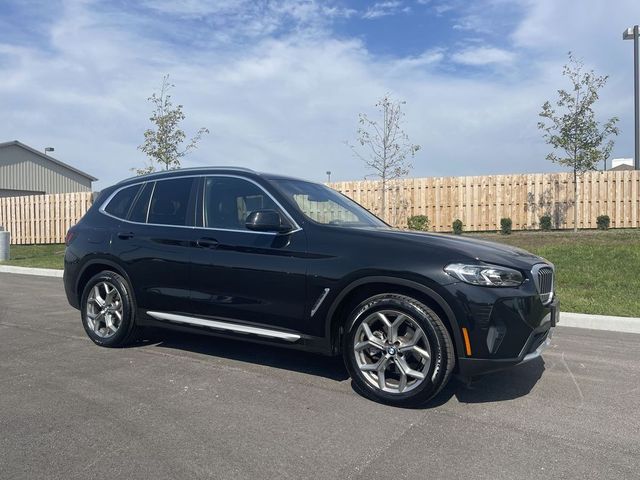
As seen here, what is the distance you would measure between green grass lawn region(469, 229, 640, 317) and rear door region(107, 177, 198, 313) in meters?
5.68

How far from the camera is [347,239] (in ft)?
14.3

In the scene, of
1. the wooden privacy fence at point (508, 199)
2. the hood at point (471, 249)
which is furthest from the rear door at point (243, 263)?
the wooden privacy fence at point (508, 199)

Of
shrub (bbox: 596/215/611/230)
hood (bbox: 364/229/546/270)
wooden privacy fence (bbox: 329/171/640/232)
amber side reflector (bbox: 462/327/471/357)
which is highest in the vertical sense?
wooden privacy fence (bbox: 329/171/640/232)

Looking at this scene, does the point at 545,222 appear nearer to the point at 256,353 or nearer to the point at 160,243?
the point at 256,353

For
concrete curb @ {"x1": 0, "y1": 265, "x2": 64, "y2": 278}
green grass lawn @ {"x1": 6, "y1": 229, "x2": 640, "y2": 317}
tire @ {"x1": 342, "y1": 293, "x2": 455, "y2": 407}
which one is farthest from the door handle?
concrete curb @ {"x1": 0, "y1": 265, "x2": 64, "y2": 278}

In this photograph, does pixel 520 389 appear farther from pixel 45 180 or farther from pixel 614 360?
pixel 45 180

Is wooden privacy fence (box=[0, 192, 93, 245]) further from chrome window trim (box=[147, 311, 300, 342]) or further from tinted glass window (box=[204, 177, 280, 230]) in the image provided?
tinted glass window (box=[204, 177, 280, 230])

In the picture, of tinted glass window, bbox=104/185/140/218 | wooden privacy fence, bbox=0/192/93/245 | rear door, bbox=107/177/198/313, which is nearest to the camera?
rear door, bbox=107/177/198/313

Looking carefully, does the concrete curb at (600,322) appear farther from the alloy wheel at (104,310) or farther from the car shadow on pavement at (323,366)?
the alloy wheel at (104,310)

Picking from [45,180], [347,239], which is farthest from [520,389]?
[45,180]

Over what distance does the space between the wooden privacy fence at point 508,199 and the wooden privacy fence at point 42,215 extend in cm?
1247

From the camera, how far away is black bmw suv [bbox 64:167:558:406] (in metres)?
3.92

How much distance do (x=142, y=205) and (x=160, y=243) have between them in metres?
0.66

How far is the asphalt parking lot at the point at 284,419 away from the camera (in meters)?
3.14
